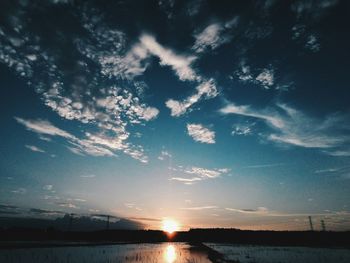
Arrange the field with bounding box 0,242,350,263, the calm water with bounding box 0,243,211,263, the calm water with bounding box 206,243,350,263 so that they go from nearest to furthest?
the calm water with bounding box 0,243,211,263 → the field with bounding box 0,242,350,263 → the calm water with bounding box 206,243,350,263

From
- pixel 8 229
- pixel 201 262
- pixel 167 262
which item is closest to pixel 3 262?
pixel 167 262

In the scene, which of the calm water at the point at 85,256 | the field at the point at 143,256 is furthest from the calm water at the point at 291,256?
the calm water at the point at 85,256

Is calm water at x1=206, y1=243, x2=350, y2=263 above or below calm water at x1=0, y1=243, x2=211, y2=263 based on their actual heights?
above

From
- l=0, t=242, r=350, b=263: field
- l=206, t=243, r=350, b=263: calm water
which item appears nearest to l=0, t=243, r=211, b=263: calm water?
l=0, t=242, r=350, b=263: field

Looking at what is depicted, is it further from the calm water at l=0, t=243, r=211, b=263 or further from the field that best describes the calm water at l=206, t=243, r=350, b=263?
the calm water at l=0, t=243, r=211, b=263

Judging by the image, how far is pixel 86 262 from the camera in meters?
37.2

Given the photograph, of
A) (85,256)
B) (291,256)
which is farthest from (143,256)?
(291,256)

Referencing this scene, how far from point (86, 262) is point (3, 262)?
34.4ft

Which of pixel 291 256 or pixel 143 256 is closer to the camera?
pixel 143 256

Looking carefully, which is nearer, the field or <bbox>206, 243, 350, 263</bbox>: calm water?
the field

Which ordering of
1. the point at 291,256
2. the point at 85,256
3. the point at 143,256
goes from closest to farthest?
the point at 85,256 < the point at 143,256 < the point at 291,256

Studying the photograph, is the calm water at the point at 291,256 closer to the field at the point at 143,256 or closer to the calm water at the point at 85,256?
the field at the point at 143,256

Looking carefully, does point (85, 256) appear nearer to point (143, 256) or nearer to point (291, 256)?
point (143, 256)

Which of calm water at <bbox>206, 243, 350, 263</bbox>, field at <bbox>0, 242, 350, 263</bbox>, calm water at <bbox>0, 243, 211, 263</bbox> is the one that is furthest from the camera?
calm water at <bbox>206, 243, 350, 263</bbox>
